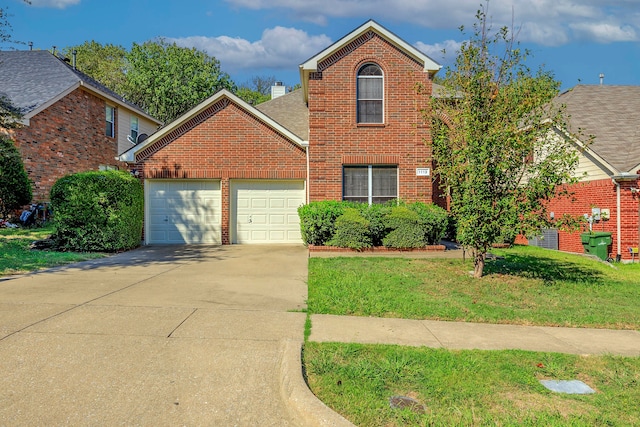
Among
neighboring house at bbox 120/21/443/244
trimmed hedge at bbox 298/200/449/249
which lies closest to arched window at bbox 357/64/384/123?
neighboring house at bbox 120/21/443/244

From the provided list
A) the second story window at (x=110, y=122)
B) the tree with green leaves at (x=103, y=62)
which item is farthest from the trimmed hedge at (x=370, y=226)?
the tree with green leaves at (x=103, y=62)

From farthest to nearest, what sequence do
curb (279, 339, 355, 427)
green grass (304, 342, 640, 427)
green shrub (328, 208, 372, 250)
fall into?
green shrub (328, 208, 372, 250) < green grass (304, 342, 640, 427) < curb (279, 339, 355, 427)

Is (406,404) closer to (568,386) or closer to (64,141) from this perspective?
(568,386)

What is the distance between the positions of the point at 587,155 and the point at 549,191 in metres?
8.19

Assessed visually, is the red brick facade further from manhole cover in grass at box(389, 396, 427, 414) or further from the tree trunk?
manhole cover in grass at box(389, 396, 427, 414)

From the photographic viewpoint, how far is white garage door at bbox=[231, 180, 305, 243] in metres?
15.5

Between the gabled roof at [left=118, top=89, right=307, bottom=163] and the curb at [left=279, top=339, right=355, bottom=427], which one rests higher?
the gabled roof at [left=118, top=89, right=307, bottom=163]

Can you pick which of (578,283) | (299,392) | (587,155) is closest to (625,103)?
(587,155)

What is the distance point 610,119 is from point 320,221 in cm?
1226

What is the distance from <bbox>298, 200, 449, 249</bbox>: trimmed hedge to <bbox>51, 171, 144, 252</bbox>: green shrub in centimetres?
560

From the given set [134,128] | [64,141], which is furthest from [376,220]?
[134,128]

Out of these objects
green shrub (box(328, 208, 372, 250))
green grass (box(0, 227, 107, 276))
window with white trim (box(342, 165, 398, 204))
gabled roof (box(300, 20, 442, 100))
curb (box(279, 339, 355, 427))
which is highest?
gabled roof (box(300, 20, 442, 100))

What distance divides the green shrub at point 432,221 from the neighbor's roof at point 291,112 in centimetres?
575

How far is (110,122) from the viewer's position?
23.7 m
